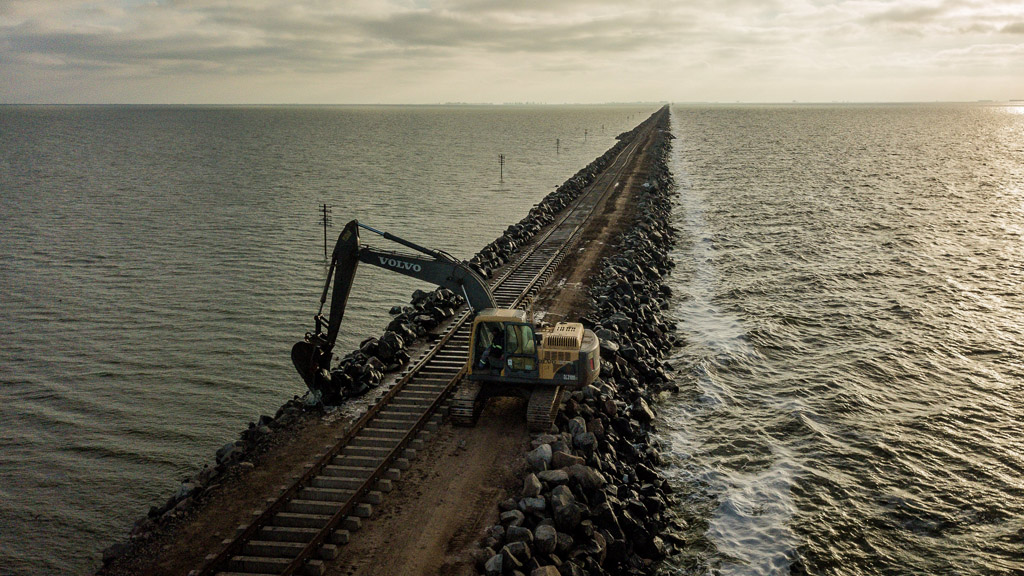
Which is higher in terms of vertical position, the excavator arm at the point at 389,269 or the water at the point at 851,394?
the excavator arm at the point at 389,269

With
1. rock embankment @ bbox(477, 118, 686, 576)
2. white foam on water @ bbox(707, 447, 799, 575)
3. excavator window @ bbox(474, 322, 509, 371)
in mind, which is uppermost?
excavator window @ bbox(474, 322, 509, 371)

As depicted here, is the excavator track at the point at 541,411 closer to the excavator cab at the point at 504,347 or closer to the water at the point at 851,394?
the excavator cab at the point at 504,347

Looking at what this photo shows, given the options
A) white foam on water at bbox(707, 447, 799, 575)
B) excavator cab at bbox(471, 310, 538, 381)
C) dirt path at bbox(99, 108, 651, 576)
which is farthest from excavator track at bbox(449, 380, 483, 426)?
white foam on water at bbox(707, 447, 799, 575)

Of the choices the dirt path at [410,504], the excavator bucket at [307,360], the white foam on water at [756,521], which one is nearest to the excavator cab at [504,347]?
the dirt path at [410,504]

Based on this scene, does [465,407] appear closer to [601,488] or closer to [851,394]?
[601,488]

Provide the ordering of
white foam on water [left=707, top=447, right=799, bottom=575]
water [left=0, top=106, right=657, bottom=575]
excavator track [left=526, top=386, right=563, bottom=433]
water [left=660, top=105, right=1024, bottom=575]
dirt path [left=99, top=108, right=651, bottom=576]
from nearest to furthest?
1. dirt path [left=99, top=108, right=651, bottom=576]
2. white foam on water [left=707, top=447, right=799, bottom=575]
3. water [left=660, top=105, right=1024, bottom=575]
4. excavator track [left=526, top=386, right=563, bottom=433]
5. water [left=0, top=106, right=657, bottom=575]

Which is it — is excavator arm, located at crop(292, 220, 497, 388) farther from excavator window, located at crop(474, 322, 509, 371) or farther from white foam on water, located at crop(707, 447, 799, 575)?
white foam on water, located at crop(707, 447, 799, 575)

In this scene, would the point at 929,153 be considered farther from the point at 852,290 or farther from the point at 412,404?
the point at 412,404

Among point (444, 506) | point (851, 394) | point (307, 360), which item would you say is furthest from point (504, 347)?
point (851, 394)
